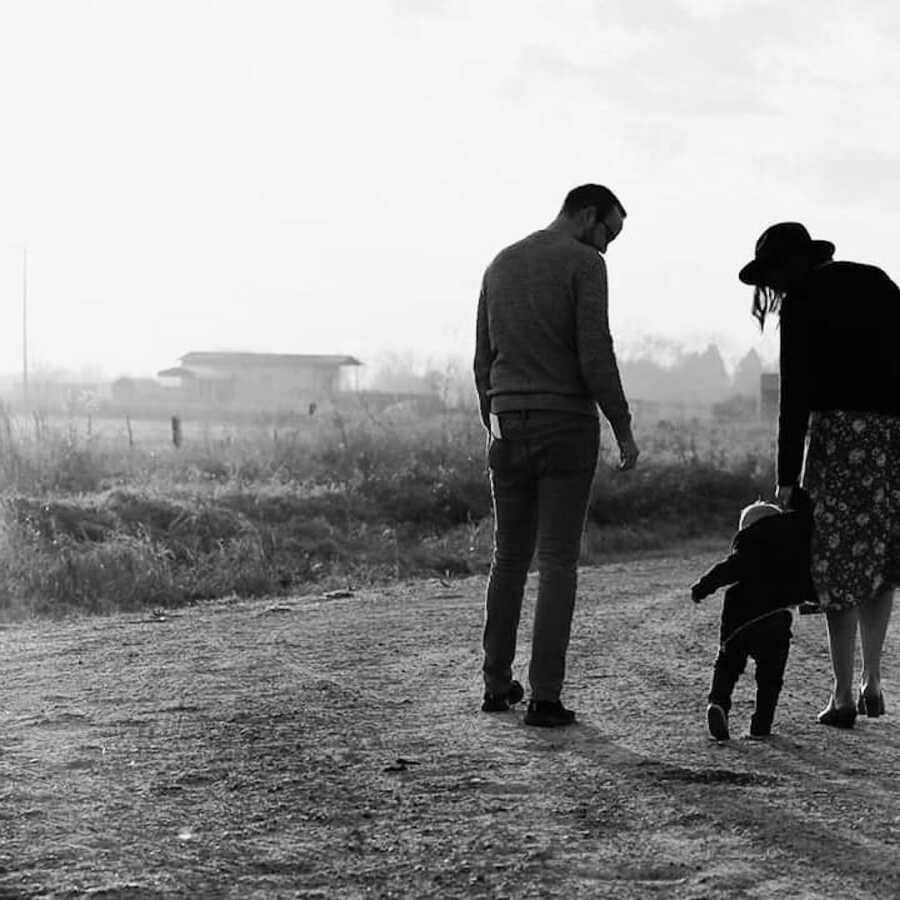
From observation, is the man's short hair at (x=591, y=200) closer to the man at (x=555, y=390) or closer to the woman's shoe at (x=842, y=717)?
the man at (x=555, y=390)

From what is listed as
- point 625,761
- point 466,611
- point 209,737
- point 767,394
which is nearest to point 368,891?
point 625,761

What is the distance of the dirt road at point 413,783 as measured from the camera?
4324 mm

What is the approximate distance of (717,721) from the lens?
240 inches

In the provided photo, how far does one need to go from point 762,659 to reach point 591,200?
1907 mm

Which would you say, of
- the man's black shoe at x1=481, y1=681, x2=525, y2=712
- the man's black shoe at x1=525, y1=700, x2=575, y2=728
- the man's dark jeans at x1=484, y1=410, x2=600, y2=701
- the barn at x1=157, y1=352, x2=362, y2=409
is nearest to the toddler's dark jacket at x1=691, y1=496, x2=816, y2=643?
the man's dark jeans at x1=484, y1=410, x2=600, y2=701

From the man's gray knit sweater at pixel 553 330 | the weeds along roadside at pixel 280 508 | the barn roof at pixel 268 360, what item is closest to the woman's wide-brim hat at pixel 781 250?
the man's gray knit sweater at pixel 553 330

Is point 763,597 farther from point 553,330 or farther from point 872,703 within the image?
point 553,330

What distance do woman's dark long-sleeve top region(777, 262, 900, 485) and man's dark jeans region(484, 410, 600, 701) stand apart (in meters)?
0.78

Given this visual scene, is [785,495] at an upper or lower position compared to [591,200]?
lower

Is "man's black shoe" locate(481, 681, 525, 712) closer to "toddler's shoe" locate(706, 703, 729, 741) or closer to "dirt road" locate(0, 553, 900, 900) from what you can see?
"dirt road" locate(0, 553, 900, 900)

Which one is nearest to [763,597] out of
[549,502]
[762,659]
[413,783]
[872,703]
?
[762,659]

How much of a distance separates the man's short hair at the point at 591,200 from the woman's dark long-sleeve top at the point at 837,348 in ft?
2.68

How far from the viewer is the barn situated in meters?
80.9

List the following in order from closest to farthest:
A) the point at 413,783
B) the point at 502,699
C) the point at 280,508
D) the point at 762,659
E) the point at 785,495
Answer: the point at 413,783 < the point at 762,659 < the point at 785,495 < the point at 502,699 < the point at 280,508
